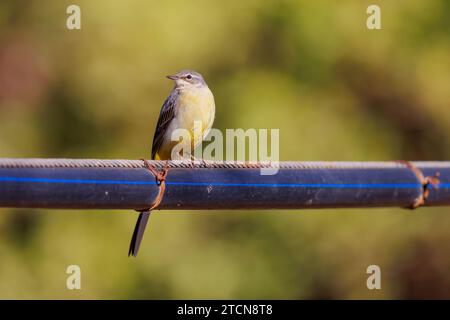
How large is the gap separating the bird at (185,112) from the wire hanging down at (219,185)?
2.04m

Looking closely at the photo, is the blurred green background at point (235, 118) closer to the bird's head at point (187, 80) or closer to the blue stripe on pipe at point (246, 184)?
the bird's head at point (187, 80)

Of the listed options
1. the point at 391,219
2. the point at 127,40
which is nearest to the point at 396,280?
the point at 391,219

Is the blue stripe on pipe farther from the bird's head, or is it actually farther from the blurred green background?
the blurred green background

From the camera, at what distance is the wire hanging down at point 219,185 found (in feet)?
12.3

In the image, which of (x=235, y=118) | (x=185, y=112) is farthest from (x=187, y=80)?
(x=235, y=118)

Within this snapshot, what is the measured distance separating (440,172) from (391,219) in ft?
14.5

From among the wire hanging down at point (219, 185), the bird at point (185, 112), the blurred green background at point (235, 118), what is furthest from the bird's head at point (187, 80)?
the wire hanging down at point (219, 185)

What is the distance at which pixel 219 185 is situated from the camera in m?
4.34

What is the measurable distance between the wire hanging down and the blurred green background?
3.83m

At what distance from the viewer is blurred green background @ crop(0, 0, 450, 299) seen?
27.7 ft

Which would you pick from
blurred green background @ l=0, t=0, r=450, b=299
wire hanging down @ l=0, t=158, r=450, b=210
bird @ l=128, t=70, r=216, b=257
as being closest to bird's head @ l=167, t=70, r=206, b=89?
bird @ l=128, t=70, r=216, b=257

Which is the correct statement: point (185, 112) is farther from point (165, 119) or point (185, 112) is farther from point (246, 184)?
point (246, 184)

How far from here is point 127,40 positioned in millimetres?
8680

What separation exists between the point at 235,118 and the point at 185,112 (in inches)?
82.5
